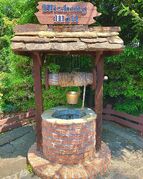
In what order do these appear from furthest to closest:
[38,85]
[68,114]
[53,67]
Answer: [53,67], [68,114], [38,85]

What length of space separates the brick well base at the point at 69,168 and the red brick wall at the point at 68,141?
144mm

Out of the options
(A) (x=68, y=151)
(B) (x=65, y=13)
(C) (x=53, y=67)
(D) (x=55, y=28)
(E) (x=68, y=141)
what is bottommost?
(A) (x=68, y=151)

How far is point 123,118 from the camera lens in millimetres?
9234

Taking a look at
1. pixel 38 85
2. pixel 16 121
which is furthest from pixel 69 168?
pixel 16 121

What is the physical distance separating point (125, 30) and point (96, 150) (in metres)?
4.48

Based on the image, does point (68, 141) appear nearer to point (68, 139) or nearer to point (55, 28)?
point (68, 139)

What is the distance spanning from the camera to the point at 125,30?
866cm

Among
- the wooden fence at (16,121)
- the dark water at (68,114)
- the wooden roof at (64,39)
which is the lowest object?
the wooden fence at (16,121)

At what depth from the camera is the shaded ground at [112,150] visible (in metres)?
5.98

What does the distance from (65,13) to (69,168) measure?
3.72 meters

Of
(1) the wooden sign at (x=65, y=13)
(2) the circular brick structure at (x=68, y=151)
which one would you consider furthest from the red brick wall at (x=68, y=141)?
(1) the wooden sign at (x=65, y=13)

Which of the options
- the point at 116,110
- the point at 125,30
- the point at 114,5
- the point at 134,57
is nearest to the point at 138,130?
the point at 116,110

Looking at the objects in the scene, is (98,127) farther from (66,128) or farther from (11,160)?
(11,160)

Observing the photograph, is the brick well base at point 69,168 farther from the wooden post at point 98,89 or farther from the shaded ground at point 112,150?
the wooden post at point 98,89
